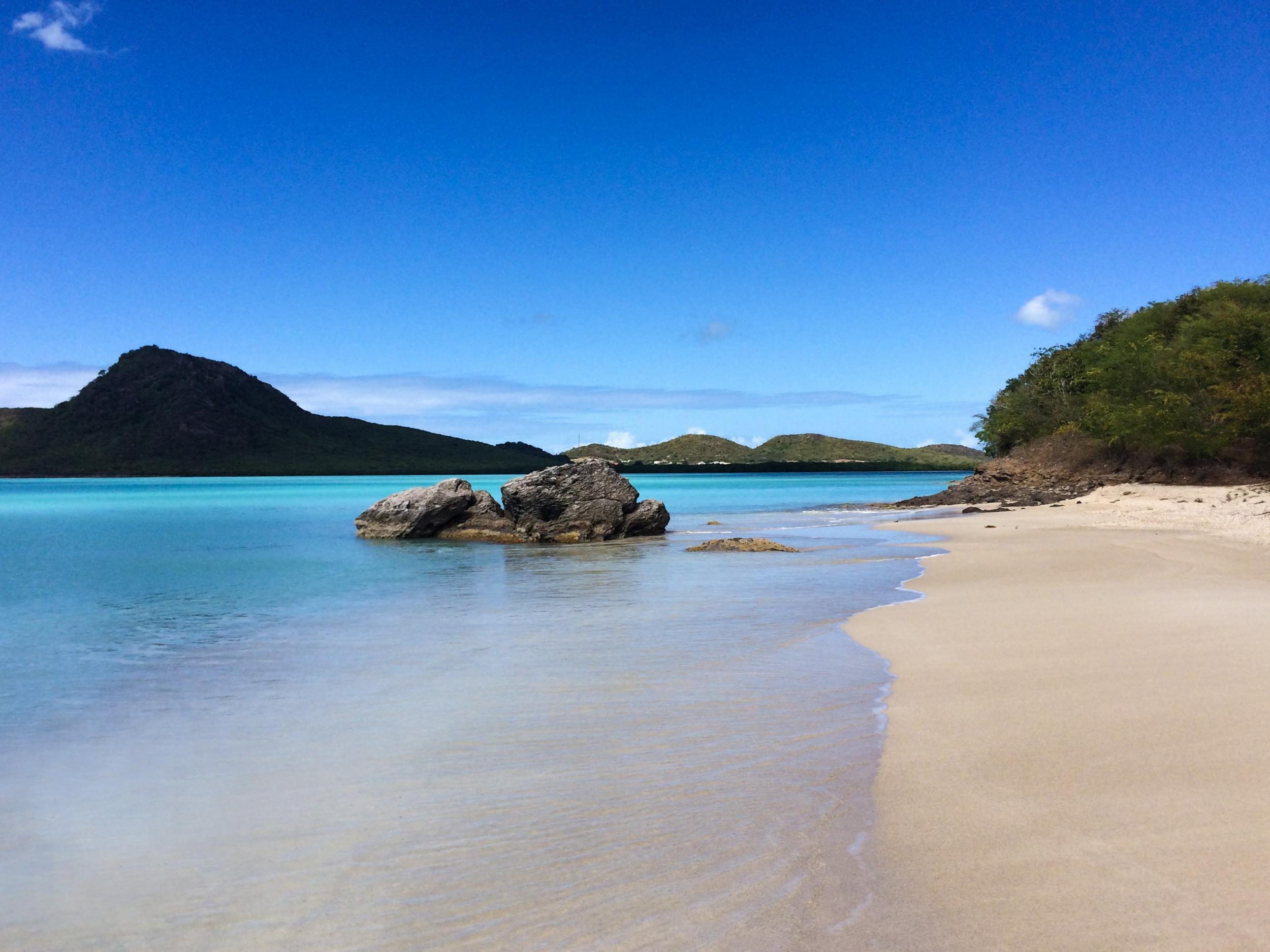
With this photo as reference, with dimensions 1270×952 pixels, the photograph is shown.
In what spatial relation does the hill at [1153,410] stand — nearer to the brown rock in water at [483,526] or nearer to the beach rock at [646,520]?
the beach rock at [646,520]

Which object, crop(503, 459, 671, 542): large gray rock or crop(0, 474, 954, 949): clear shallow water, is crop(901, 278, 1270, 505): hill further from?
crop(0, 474, 954, 949): clear shallow water

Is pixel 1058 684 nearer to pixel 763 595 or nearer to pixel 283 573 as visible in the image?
pixel 763 595

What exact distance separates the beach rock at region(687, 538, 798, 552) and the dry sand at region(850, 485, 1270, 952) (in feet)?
30.1

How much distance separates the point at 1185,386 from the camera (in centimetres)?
3609

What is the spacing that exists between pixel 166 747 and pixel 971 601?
914 cm

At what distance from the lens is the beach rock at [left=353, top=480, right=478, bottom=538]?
2611cm

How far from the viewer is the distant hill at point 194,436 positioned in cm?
14738

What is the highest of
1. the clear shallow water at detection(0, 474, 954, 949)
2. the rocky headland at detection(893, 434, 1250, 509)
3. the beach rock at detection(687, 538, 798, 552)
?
the rocky headland at detection(893, 434, 1250, 509)

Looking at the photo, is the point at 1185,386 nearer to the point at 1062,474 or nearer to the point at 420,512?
the point at 1062,474

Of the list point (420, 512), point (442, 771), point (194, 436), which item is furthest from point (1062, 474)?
point (194, 436)

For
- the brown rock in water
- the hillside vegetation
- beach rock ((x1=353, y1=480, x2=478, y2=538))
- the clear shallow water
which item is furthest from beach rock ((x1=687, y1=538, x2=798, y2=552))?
the hillside vegetation

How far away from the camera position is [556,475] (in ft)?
84.1

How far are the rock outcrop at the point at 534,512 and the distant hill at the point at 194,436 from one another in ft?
446

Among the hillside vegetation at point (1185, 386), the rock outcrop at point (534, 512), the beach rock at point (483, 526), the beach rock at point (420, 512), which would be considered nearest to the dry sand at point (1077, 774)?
the rock outcrop at point (534, 512)
